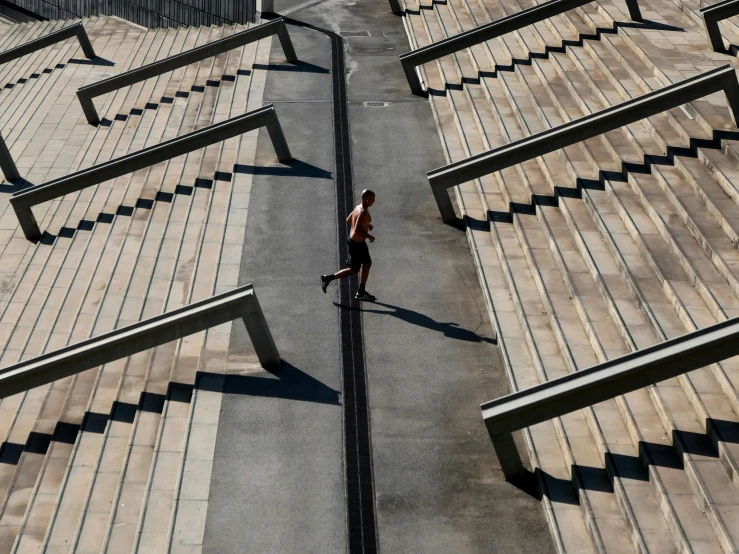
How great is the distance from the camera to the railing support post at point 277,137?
14.2 m

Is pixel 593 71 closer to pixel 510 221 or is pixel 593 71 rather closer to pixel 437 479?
pixel 510 221

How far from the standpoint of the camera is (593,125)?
470 inches

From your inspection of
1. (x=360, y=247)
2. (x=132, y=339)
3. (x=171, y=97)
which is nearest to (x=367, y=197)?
(x=360, y=247)

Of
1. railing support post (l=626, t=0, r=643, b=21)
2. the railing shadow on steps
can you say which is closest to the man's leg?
the railing shadow on steps

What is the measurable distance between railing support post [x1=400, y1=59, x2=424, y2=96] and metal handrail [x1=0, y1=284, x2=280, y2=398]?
829 centimetres

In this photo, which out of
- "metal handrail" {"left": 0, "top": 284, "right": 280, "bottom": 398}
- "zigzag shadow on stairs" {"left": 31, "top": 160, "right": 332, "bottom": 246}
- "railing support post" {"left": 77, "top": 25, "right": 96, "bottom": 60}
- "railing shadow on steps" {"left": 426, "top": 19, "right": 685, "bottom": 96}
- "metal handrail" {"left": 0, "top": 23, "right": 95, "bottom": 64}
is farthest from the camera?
"railing support post" {"left": 77, "top": 25, "right": 96, "bottom": 60}

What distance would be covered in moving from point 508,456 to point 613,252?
130 inches

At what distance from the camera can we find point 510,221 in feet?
39.1

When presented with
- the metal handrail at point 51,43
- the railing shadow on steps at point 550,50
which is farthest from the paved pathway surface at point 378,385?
the metal handrail at point 51,43

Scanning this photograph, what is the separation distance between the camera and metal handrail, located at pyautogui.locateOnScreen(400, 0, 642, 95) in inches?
631

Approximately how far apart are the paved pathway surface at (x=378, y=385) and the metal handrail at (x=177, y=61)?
3.70 meters

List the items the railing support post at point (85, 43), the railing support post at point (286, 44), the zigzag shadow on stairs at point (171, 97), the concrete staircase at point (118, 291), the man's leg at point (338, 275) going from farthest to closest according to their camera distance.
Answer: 1. the railing support post at point (85, 43)
2. the railing support post at point (286, 44)
3. the zigzag shadow on stairs at point (171, 97)
4. the man's leg at point (338, 275)
5. the concrete staircase at point (118, 291)

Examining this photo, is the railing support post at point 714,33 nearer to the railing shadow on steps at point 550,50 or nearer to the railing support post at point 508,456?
the railing shadow on steps at point 550,50

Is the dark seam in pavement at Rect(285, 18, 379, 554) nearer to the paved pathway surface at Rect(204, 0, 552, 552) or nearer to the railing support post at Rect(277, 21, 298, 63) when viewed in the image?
the paved pathway surface at Rect(204, 0, 552, 552)
